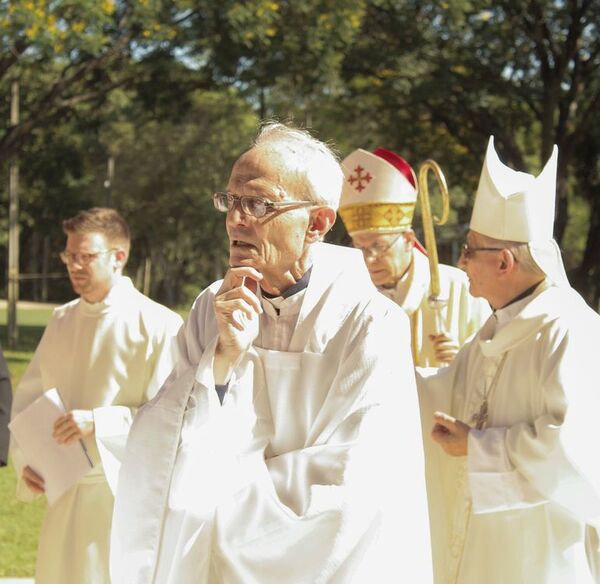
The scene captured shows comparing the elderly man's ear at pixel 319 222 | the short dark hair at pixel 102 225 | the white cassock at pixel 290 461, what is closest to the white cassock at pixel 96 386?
the short dark hair at pixel 102 225

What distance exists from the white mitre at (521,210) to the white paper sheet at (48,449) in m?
2.17

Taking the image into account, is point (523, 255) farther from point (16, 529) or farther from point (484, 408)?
point (16, 529)

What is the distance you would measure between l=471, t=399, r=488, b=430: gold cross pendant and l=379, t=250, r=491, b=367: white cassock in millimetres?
1131

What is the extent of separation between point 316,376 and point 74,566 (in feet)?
8.33

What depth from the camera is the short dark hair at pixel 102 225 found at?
5.25m

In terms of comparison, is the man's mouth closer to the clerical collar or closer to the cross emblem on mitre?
the clerical collar

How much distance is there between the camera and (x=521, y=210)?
434cm

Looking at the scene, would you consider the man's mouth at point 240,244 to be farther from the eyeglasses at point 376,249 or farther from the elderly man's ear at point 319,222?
the eyeglasses at point 376,249

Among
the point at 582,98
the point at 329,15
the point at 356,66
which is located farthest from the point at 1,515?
the point at 582,98

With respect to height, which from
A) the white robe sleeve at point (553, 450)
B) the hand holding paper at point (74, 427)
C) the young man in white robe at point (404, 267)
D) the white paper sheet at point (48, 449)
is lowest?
the white paper sheet at point (48, 449)

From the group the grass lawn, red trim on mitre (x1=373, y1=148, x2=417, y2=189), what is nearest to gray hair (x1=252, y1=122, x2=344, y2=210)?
red trim on mitre (x1=373, y1=148, x2=417, y2=189)

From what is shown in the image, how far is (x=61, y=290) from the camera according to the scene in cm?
5466

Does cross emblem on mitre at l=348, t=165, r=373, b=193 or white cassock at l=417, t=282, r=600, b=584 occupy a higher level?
cross emblem on mitre at l=348, t=165, r=373, b=193

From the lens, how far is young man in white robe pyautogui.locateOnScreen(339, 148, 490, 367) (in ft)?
18.3
